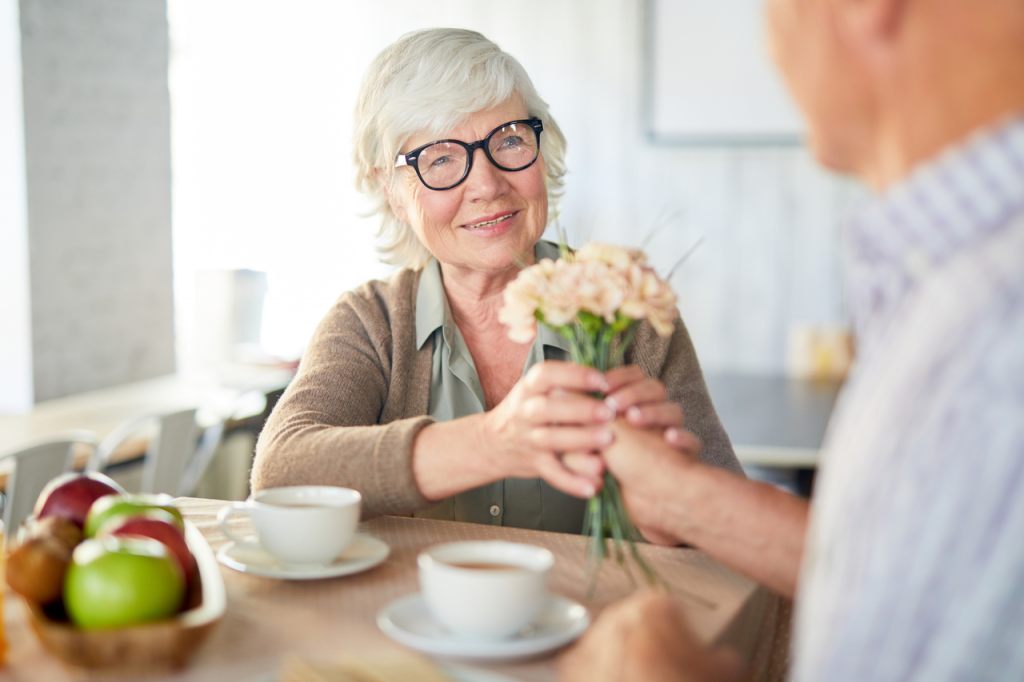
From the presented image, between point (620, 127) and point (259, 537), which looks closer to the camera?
Answer: point (259, 537)

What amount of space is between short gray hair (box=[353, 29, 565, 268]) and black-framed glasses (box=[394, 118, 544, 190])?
35 mm

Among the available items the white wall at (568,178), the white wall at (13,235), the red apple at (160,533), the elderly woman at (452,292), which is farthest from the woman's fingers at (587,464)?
the white wall at (568,178)

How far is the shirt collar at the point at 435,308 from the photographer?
6.10 ft

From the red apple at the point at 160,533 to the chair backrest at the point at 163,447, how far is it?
2043 millimetres

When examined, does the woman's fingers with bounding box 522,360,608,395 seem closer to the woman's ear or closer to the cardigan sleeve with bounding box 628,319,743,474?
the cardigan sleeve with bounding box 628,319,743,474

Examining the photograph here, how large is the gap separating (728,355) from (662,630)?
14.2ft

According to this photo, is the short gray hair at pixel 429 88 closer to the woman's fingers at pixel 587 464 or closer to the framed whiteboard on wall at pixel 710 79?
the woman's fingers at pixel 587 464

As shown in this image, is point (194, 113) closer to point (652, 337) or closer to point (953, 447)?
point (652, 337)

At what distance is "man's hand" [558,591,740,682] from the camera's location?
2.87 feet

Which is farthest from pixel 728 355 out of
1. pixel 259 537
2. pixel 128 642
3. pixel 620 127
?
pixel 128 642

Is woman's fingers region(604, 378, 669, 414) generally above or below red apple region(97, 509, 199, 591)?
above

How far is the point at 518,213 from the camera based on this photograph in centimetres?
188

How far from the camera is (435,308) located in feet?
6.24

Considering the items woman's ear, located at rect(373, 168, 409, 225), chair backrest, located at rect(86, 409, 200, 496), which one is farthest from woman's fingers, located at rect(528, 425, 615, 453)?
chair backrest, located at rect(86, 409, 200, 496)
